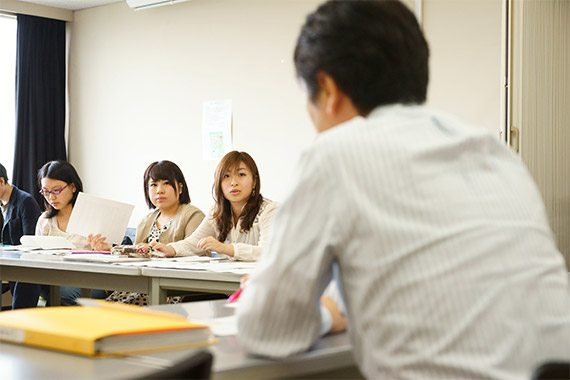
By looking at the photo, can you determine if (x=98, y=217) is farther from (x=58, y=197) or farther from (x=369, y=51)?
(x=369, y=51)

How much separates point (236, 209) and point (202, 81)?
7.64 ft

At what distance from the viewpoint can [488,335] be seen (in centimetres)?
88

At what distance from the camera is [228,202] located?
3.65m

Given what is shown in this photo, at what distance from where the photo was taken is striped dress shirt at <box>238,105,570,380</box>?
880 mm

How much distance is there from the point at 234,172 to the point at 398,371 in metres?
2.72

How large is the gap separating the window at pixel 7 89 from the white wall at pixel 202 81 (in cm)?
59

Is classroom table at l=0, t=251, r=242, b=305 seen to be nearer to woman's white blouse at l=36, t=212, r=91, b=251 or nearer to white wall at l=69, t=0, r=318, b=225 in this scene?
woman's white blouse at l=36, t=212, r=91, b=251

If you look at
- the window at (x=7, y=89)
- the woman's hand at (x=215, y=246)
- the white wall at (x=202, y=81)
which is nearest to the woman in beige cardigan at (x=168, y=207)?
the woman's hand at (x=215, y=246)

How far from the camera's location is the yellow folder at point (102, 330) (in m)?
0.96

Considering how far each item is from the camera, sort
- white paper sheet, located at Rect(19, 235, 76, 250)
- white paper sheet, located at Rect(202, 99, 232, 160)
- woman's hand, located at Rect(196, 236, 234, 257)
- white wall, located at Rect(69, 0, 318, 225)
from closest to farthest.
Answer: woman's hand, located at Rect(196, 236, 234, 257)
white paper sheet, located at Rect(19, 235, 76, 250)
white wall, located at Rect(69, 0, 318, 225)
white paper sheet, located at Rect(202, 99, 232, 160)

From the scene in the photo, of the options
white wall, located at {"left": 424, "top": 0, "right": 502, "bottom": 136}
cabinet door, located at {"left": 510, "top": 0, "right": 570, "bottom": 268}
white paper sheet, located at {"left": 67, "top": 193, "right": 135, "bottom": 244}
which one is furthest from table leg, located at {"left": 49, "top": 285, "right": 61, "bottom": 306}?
cabinet door, located at {"left": 510, "top": 0, "right": 570, "bottom": 268}

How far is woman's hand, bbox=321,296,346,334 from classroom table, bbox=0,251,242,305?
55.4 inches

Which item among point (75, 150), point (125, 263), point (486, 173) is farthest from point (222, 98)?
point (486, 173)

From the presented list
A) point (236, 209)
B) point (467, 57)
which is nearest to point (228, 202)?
point (236, 209)
